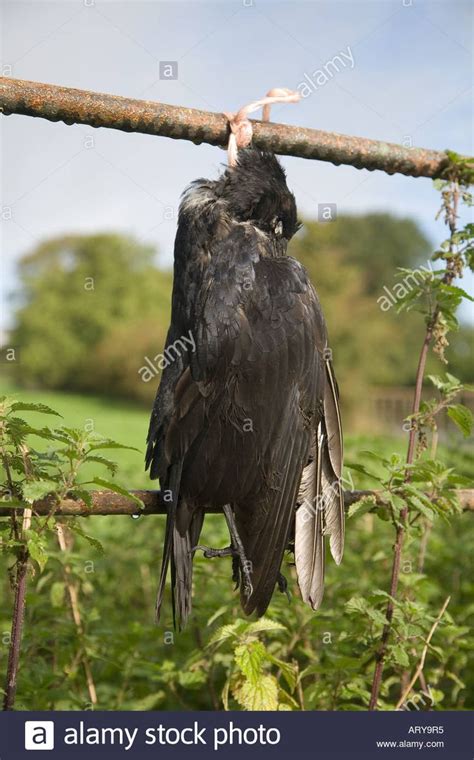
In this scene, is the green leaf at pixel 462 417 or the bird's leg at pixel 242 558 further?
the green leaf at pixel 462 417

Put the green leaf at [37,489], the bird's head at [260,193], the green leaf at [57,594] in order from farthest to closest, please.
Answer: the green leaf at [57,594]
the bird's head at [260,193]
the green leaf at [37,489]

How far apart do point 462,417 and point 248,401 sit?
659 millimetres

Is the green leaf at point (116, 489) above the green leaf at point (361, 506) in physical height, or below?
above

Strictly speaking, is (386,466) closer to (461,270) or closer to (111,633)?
(461,270)

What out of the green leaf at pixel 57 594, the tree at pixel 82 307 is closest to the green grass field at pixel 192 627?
the green leaf at pixel 57 594

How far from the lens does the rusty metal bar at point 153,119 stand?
2.05m

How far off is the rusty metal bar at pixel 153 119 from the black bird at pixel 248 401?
0.63 feet

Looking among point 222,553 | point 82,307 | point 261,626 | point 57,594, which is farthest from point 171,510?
point 82,307

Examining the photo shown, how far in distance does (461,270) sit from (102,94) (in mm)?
1068

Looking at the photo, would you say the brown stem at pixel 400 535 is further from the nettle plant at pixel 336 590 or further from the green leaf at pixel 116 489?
the green leaf at pixel 116 489

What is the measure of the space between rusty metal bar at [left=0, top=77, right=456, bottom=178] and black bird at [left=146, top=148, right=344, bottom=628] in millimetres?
191

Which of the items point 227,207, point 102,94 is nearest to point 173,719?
point 227,207

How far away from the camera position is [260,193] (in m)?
2.04

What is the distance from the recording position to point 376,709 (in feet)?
7.50
